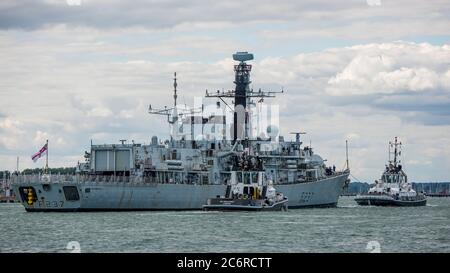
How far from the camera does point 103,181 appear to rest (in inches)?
4186

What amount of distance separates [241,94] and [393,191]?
88.0ft

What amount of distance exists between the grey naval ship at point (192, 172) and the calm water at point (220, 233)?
10.0 m

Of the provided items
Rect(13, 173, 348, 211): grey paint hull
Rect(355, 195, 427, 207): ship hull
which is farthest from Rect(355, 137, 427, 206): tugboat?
Rect(13, 173, 348, 211): grey paint hull

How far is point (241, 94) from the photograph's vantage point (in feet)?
425

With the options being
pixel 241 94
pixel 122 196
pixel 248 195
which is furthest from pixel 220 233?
pixel 241 94

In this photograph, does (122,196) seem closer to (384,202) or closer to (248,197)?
(248,197)

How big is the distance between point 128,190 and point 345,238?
1725 inches

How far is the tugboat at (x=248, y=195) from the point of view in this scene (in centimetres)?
9906

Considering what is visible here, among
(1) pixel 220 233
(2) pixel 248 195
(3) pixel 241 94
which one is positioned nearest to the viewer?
(1) pixel 220 233

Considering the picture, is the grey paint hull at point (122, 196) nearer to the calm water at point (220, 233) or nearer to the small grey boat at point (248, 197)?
the small grey boat at point (248, 197)

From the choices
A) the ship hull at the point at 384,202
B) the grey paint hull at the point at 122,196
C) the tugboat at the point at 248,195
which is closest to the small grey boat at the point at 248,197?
the tugboat at the point at 248,195
